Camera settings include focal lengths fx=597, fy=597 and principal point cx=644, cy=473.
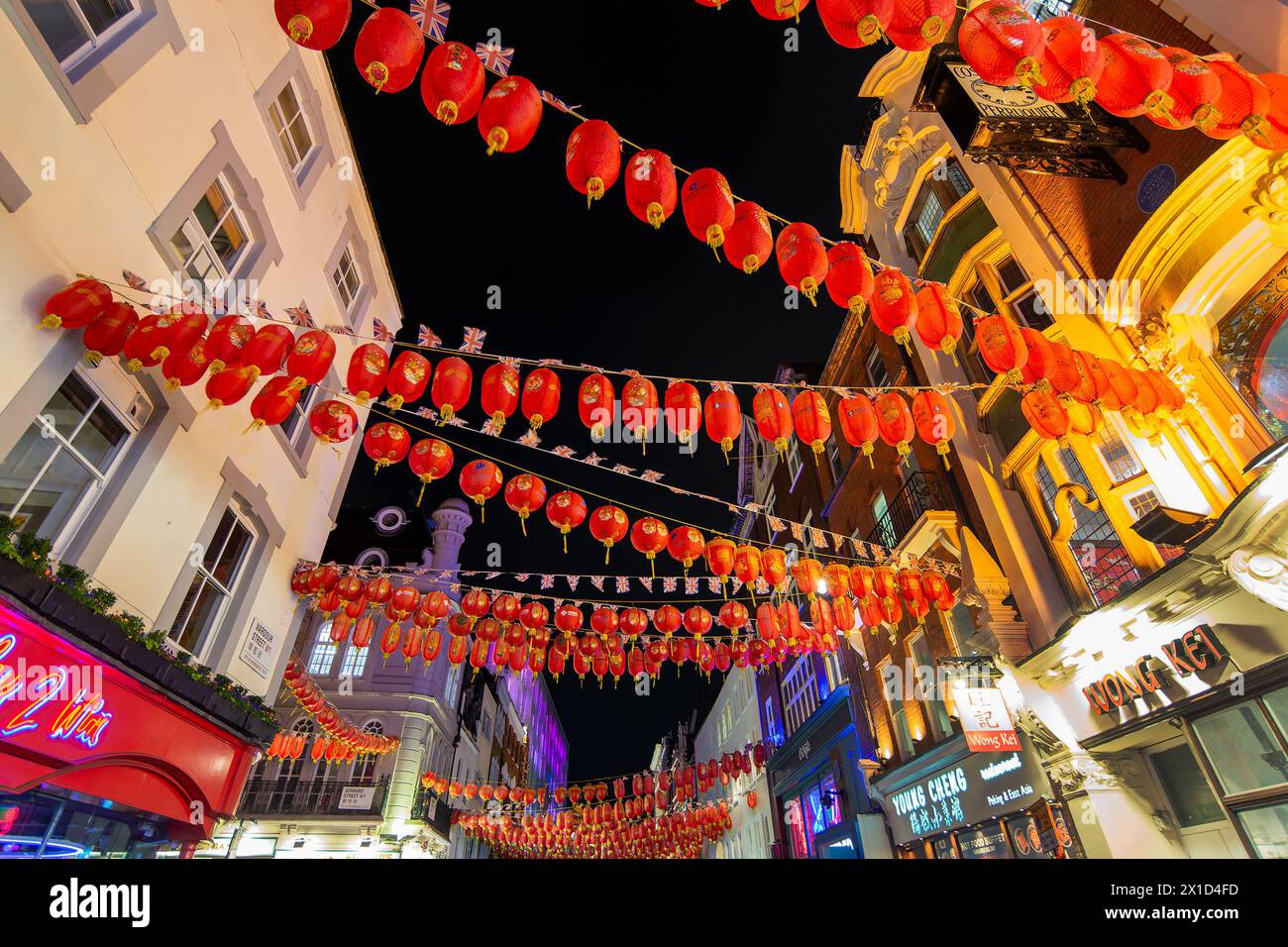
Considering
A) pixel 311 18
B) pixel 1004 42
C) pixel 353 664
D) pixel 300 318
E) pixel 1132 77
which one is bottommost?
pixel 311 18

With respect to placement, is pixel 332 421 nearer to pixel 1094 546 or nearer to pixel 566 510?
pixel 566 510

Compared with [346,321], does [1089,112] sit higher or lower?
higher

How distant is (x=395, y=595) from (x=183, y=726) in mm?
4312

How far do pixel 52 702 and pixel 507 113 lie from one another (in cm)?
721

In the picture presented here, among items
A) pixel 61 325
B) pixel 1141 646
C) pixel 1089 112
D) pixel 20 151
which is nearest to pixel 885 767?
pixel 1141 646

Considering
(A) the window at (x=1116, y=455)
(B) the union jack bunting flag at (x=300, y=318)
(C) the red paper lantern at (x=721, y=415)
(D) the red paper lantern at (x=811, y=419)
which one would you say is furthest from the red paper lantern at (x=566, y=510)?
(A) the window at (x=1116, y=455)

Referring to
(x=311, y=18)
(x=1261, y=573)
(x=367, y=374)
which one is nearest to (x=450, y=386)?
(x=367, y=374)

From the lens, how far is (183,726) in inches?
310

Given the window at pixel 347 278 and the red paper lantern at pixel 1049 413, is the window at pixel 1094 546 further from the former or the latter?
the window at pixel 347 278

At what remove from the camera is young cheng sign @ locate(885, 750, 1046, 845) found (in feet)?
35.3

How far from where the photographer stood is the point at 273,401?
7836 mm

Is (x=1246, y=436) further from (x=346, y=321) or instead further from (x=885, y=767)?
(x=346, y=321)

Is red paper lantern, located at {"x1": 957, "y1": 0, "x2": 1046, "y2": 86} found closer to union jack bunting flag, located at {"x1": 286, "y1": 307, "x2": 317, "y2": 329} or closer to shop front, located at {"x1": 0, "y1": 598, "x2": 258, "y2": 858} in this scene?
union jack bunting flag, located at {"x1": 286, "y1": 307, "x2": 317, "y2": 329}
